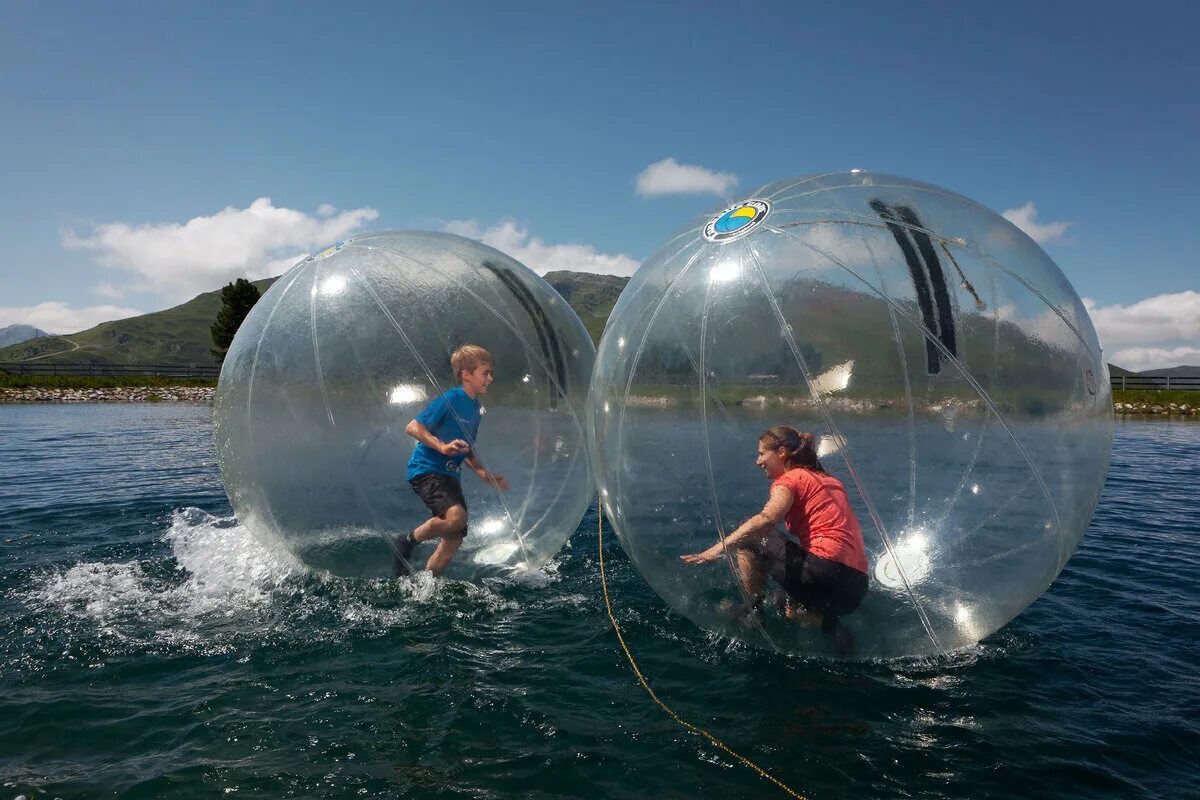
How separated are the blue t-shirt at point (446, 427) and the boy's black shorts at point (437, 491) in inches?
1.7

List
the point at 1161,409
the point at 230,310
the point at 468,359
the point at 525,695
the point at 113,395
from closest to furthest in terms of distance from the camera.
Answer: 1. the point at 525,695
2. the point at 468,359
3. the point at 1161,409
4. the point at 113,395
5. the point at 230,310

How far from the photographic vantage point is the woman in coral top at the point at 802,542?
4438 mm

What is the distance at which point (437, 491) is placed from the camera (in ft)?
20.2

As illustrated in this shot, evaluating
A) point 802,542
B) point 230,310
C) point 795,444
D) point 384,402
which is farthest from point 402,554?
point 230,310

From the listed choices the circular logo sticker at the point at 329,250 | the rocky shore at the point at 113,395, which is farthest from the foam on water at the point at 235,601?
the rocky shore at the point at 113,395

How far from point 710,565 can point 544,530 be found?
2451mm

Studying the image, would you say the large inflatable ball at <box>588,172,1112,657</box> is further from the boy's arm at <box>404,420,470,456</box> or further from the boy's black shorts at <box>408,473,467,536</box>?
the boy's black shorts at <box>408,473,467,536</box>

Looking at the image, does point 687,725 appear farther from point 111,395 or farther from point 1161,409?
point 111,395

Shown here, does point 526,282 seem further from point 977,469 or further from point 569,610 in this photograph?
point 977,469

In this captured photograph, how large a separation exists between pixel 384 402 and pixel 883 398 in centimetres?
386

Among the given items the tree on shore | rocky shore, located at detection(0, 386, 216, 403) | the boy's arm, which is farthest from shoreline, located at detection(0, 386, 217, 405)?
the boy's arm

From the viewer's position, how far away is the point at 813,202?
4.88 meters

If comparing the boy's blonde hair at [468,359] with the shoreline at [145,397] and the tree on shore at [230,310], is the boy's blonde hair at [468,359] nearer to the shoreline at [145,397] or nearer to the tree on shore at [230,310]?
the shoreline at [145,397]

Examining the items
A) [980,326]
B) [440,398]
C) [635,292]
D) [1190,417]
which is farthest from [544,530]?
[1190,417]
